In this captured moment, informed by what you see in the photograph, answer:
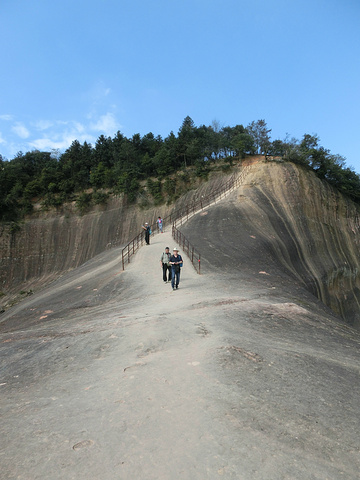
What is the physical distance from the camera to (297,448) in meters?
3.02

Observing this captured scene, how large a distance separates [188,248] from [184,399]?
1488cm

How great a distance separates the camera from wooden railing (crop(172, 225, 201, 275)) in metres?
16.3

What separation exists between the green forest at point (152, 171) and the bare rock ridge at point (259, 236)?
6.93 feet

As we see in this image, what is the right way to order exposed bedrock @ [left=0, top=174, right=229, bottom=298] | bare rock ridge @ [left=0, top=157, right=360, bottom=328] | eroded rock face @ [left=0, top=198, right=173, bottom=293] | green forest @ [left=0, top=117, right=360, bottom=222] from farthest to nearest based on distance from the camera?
green forest @ [left=0, top=117, right=360, bottom=222] → exposed bedrock @ [left=0, top=174, right=229, bottom=298] → eroded rock face @ [left=0, top=198, right=173, bottom=293] → bare rock ridge @ [left=0, top=157, right=360, bottom=328]

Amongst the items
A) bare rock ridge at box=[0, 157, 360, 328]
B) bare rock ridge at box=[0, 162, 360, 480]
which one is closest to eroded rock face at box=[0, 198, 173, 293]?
bare rock ridge at box=[0, 157, 360, 328]

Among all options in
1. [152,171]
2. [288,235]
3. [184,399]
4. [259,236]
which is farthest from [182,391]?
[152,171]

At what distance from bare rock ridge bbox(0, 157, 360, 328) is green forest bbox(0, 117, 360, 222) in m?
2.11

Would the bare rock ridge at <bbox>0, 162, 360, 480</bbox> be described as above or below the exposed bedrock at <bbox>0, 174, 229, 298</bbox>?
below

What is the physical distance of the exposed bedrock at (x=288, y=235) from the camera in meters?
19.0

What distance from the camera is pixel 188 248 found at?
733 inches

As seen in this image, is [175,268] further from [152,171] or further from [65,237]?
[152,171]

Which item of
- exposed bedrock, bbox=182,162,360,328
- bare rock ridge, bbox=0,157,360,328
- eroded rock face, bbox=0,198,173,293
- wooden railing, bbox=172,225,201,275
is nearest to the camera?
wooden railing, bbox=172,225,201,275

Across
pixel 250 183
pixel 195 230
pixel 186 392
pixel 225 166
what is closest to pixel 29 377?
pixel 186 392

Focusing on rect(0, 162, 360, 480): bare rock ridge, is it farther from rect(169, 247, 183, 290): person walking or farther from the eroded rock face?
the eroded rock face
